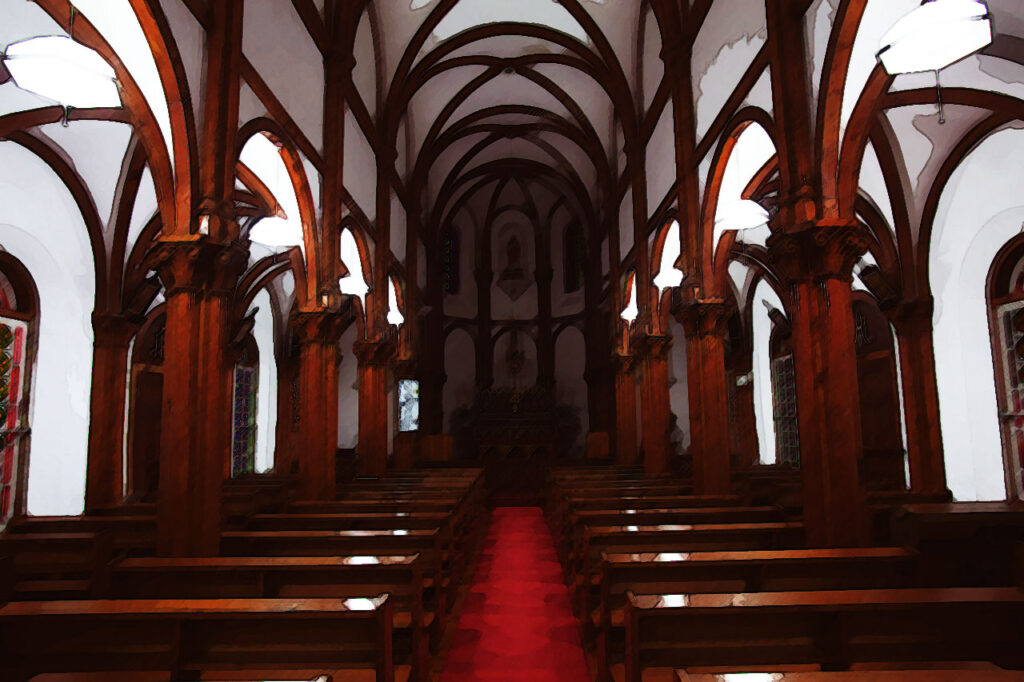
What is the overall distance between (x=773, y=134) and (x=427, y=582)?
593 cm

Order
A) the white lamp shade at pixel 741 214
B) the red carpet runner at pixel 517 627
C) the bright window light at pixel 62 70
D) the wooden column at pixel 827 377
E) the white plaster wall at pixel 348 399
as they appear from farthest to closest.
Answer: the white plaster wall at pixel 348 399, the white lamp shade at pixel 741 214, the wooden column at pixel 827 377, the red carpet runner at pixel 517 627, the bright window light at pixel 62 70

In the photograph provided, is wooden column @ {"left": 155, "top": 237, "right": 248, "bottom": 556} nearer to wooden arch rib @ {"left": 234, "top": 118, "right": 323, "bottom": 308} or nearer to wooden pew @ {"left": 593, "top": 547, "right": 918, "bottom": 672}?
wooden arch rib @ {"left": 234, "top": 118, "right": 323, "bottom": 308}

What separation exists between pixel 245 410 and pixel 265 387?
0.90 metres

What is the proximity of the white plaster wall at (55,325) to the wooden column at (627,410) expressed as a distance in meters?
11.7

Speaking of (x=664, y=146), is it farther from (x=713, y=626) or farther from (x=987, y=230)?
(x=713, y=626)

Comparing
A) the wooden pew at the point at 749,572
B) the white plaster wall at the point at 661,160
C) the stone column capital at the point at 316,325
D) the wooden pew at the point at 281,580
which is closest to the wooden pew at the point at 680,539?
the wooden pew at the point at 749,572

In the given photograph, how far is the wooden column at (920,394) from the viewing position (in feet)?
36.4

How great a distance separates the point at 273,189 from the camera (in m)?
11.2

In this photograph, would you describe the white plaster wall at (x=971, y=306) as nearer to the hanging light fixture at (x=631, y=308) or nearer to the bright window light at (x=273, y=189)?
the hanging light fixture at (x=631, y=308)

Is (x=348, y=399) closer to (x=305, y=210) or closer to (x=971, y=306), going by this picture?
(x=305, y=210)

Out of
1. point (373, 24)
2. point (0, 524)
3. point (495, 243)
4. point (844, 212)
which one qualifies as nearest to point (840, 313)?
point (844, 212)

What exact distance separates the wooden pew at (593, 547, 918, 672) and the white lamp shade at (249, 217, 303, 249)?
7.58 meters

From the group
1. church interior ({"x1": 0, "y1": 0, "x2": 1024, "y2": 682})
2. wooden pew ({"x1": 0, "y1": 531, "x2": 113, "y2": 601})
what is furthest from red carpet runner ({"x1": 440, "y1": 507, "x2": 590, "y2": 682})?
wooden pew ({"x1": 0, "y1": 531, "x2": 113, "y2": 601})

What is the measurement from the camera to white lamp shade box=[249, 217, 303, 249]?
10.2m
